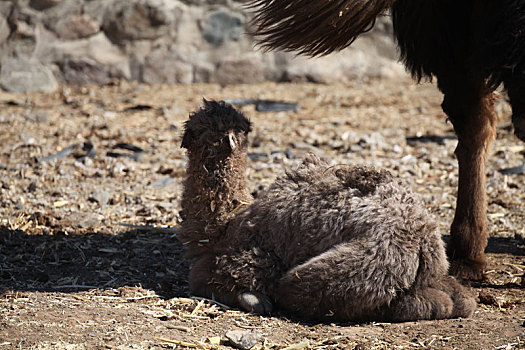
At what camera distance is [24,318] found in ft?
8.52

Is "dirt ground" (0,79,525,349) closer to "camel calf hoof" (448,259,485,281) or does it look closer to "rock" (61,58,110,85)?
"camel calf hoof" (448,259,485,281)

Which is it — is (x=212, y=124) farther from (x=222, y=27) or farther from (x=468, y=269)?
(x=222, y=27)

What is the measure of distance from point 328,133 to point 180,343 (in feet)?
13.0

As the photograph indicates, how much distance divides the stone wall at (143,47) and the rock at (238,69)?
1 cm

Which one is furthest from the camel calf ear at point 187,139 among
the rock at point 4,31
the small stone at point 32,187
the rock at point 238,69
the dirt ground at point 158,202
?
the rock at point 4,31

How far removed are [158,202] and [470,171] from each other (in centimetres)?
210

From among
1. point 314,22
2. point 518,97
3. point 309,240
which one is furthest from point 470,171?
point 314,22

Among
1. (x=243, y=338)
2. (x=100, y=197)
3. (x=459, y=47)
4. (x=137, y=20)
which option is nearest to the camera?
(x=243, y=338)

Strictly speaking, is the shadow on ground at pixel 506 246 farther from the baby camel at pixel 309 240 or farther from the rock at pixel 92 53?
the rock at pixel 92 53

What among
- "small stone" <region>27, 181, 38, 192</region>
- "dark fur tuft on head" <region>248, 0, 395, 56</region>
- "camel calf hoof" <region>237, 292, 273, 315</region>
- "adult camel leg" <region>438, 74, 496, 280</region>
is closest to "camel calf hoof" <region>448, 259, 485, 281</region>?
"adult camel leg" <region>438, 74, 496, 280</region>

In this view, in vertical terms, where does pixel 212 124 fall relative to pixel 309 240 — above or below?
above

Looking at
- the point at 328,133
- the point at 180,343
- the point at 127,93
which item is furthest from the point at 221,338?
the point at 127,93

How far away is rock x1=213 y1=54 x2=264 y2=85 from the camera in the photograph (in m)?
7.89

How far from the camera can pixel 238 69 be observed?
793 cm
